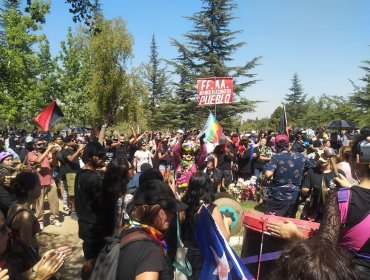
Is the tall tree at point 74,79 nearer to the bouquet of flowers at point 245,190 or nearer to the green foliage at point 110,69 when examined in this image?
the green foliage at point 110,69

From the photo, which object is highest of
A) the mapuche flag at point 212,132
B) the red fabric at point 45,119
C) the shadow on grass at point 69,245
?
the red fabric at point 45,119

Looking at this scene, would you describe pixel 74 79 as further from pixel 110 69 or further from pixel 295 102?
pixel 295 102

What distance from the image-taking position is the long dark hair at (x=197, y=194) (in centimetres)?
394

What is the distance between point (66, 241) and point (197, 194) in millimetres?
4635

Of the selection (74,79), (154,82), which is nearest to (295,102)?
(154,82)

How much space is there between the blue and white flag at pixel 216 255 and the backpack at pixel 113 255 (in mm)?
768

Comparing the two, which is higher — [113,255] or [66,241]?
[113,255]

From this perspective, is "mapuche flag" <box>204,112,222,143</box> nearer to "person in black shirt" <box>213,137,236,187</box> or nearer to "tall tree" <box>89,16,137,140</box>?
"person in black shirt" <box>213,137,236,187</box>

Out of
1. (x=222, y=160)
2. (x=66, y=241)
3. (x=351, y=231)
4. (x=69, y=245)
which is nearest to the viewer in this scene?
(x=351, y=231)

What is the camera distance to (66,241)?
7555 mm

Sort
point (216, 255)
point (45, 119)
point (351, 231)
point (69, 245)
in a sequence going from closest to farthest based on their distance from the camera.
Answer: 1. point (351, 231)
2. point (216, 255)
3. point (69, 245)
4. point (45, 119)

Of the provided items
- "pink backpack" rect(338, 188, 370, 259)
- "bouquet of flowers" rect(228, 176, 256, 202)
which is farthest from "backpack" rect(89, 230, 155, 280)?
"bouquet of flowers" rect(228, 176, 256, 202)

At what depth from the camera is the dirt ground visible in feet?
19.9

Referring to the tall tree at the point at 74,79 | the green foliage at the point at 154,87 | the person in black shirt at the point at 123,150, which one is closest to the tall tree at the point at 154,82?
the green foliage at the point at 154,87
